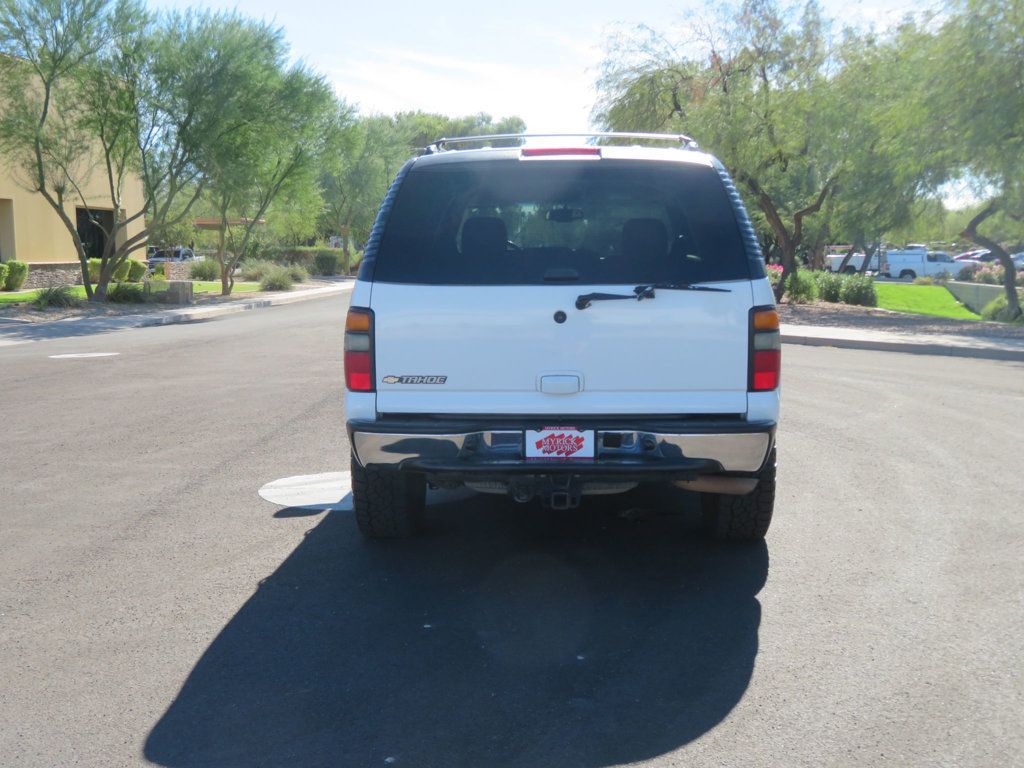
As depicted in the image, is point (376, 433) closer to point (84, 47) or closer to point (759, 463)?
point (759, 463)

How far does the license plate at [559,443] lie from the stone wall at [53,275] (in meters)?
34.2

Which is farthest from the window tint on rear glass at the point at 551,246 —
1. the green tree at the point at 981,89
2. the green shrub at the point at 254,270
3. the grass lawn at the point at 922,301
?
the green shrub at the point at 254,270

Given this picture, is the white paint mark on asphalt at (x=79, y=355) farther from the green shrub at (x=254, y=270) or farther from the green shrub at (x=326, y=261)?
the green shrub at (x=326, y=261)

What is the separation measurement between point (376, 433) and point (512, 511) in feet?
6.66

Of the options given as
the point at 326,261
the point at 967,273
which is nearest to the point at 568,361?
the point at 326,261

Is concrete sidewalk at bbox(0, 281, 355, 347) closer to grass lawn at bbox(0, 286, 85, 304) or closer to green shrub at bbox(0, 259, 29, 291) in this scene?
grass lawn at bbox(0, 286, 85, 304)

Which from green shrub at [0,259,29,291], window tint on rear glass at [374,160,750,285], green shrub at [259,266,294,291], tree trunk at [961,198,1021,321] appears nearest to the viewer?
window tint on rear glass at [374,160,750,285]

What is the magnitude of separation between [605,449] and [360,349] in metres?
1.26

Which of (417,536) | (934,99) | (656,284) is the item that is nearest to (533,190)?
(656,284)

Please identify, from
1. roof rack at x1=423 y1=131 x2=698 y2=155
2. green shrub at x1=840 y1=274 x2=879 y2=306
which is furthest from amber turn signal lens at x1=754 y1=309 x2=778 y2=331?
green shrub at x1=840 y1=274 x2=879 y2=306

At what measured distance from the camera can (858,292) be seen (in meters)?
32.2

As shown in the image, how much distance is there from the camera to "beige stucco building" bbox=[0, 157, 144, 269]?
35.4 meters

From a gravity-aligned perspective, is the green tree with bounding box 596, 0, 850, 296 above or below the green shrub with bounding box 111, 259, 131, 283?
above

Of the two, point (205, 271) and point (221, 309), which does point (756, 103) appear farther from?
point (205, 271)
